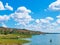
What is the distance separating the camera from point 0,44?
75.3 m
